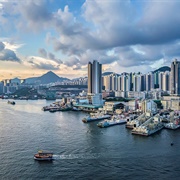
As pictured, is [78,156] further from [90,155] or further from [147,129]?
[147,129]

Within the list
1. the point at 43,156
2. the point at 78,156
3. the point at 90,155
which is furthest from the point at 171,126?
the point at 43,156

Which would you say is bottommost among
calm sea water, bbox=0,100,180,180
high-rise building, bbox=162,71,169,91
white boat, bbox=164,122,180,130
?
calm sea water, bbox=0,100,180,180

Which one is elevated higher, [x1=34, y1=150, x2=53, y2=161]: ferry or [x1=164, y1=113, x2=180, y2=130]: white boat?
[x1=164, y1=113, x2=180, y2=130]: white boat

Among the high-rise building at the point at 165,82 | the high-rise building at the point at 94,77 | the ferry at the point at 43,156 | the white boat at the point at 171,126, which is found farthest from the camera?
the high-rise building at the point at 165,82

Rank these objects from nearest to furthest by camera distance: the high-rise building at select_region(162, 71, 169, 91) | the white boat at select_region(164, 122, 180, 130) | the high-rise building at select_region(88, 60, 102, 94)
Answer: the white boat at select_region(164, 122, 180, 130)
the high-rise building at select_region(88, 60, 102, 94)
the high-rise building at select_region(162, 71, 169, 91)

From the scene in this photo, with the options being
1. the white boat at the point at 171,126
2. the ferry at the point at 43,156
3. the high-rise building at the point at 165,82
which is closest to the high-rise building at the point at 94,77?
the high-rise building at the point at 165,82

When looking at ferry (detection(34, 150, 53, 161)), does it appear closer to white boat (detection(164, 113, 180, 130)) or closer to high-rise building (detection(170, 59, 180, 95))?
white boat (detection(164, 113, 180, 130))

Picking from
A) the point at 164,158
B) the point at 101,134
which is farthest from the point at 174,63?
the point at 164,158

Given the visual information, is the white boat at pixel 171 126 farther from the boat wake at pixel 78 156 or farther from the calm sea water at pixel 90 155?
the boat wake at pixel 78 156

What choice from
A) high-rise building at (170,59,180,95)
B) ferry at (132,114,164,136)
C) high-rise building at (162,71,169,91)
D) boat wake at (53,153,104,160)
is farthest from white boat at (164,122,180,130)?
high-rise building at (162,71,169,91)
